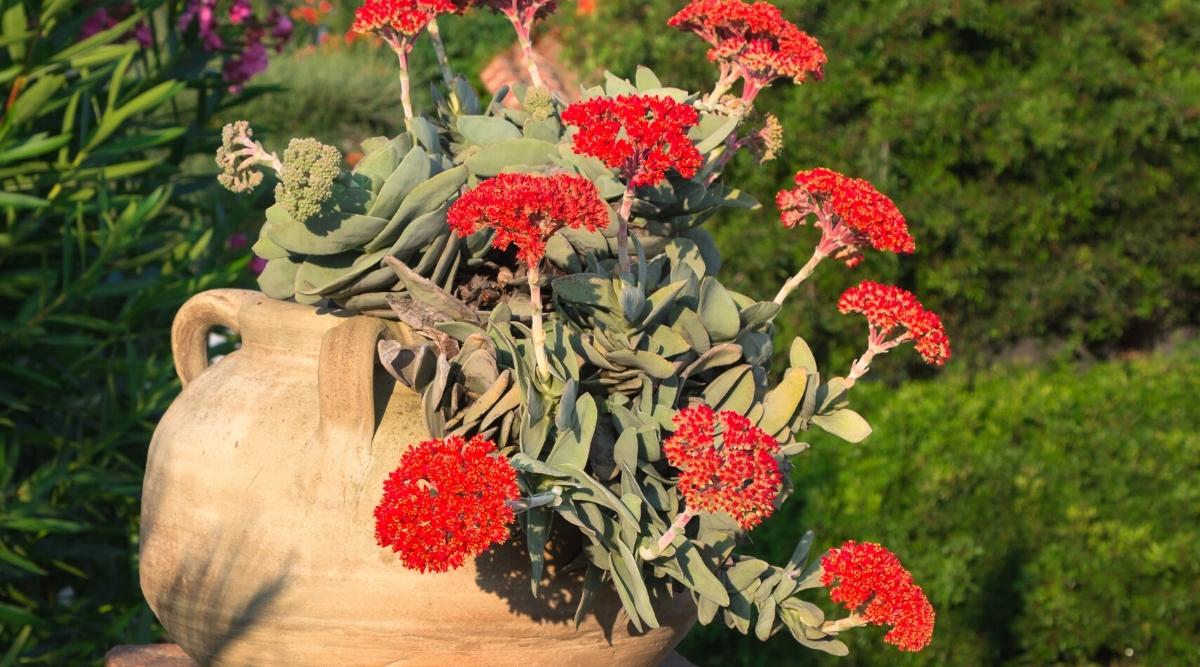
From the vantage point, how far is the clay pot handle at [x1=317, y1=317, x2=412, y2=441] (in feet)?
6.72

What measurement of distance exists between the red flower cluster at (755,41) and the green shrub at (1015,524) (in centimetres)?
212

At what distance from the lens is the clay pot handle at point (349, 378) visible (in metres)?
2.05

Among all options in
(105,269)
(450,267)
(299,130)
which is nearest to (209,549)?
(450,267)

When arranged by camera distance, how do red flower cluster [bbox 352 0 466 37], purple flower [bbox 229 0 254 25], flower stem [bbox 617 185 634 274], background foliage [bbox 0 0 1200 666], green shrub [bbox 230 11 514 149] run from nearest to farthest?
1. flower stem [bbox 617 185 634 274]
2. red flower cluster [bbox 352 0 466 37]
3. background foliage [bbox 0 0 1200 666]
4. purple flower [bbox 229 0 254 25]
5. green shrub [bbox 230 11 514 149]

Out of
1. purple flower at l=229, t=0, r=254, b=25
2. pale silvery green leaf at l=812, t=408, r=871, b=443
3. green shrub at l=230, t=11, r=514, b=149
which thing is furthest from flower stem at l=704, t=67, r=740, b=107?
green shrub at l=230, t=11, r=514, b=149

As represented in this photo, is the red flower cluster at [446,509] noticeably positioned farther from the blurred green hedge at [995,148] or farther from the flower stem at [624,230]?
the blurred green hedge at [995,148]

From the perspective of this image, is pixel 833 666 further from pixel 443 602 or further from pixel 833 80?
pixel 443 602

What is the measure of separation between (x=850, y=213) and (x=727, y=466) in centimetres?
54

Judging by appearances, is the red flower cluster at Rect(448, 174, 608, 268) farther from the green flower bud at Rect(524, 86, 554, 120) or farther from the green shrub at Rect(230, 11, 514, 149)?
the green shrub at Rect(230, 11, 514, 149)

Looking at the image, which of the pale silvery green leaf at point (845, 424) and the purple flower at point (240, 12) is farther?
the purple flower at point (240, 12)

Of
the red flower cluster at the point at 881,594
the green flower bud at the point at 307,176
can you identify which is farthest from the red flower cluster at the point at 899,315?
the green flower bud at the point at 307,176

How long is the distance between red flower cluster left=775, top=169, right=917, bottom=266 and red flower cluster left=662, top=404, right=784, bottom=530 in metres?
0.43

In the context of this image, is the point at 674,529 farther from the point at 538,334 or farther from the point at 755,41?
the point at 755,41

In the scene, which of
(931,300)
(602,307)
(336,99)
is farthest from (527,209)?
(336,99)
